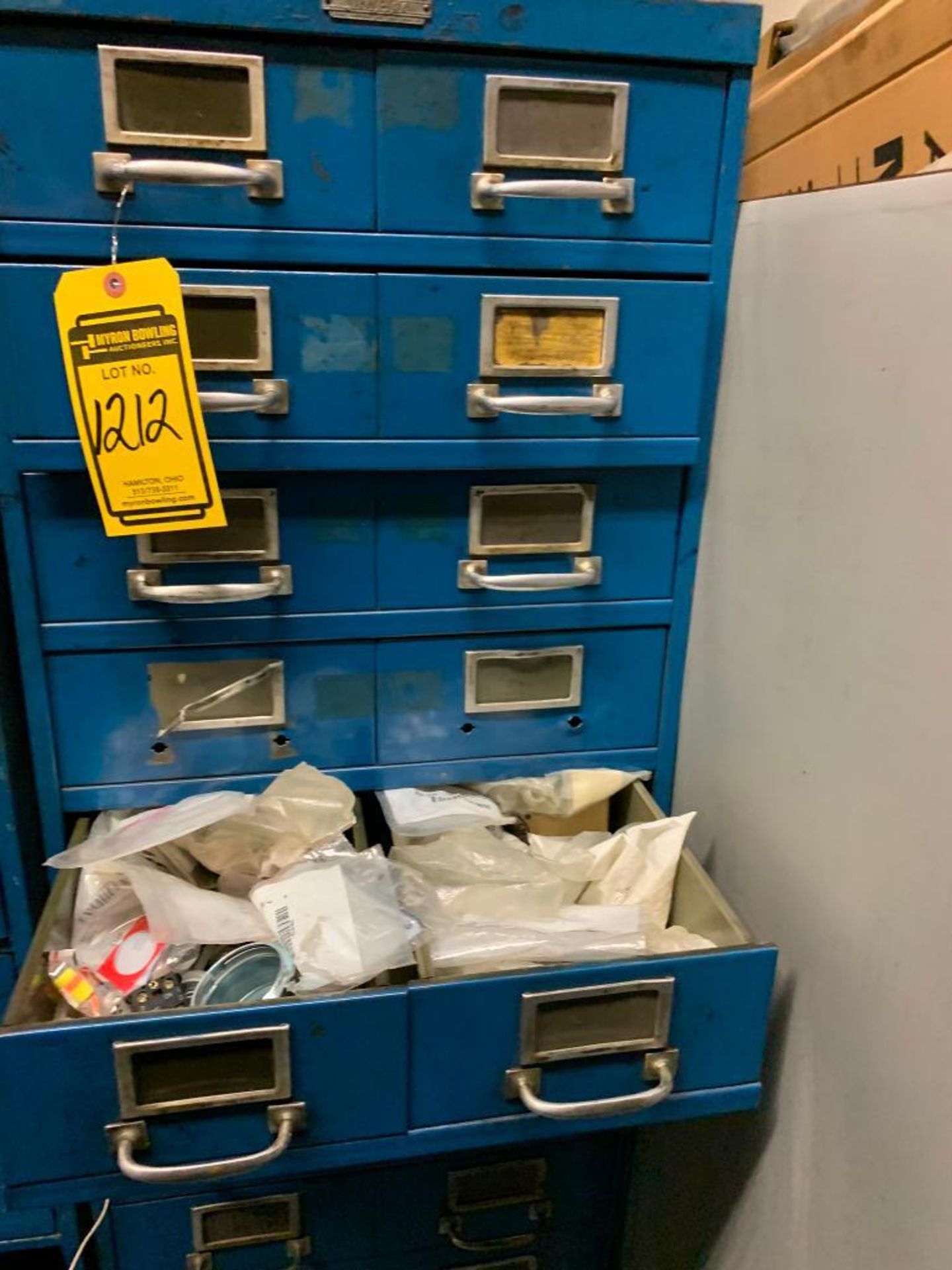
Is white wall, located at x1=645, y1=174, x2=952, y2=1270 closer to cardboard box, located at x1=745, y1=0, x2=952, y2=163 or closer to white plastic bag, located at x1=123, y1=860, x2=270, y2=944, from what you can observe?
cardboard box, located at x1=745, y1=0, x2=952, y2=163

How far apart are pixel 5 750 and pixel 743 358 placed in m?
0.73

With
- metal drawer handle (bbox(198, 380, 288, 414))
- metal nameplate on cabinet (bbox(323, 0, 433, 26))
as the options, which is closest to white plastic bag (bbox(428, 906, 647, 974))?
metal drawer handle (bbox(198, 380, 288, 414))

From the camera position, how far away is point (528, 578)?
0.93 metres

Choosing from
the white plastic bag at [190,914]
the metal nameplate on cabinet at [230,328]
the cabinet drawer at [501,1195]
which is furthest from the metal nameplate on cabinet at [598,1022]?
the metal nameplate on cabinet at [230,328]

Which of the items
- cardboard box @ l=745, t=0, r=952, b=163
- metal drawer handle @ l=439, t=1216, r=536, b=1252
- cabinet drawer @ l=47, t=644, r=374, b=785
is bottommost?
metal drawer handle @ l=439, t=1216, r=536, b=1252

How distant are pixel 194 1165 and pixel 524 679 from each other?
505mm

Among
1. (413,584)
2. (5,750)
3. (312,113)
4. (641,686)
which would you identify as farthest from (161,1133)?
(312,113)

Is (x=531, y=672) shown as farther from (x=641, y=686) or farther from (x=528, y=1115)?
(x=528, y=1115)

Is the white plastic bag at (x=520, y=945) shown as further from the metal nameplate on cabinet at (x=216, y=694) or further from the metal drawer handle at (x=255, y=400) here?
the metal drawer handle at (x=255, y=400)

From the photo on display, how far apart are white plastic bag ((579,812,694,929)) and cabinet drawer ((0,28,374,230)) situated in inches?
24.1

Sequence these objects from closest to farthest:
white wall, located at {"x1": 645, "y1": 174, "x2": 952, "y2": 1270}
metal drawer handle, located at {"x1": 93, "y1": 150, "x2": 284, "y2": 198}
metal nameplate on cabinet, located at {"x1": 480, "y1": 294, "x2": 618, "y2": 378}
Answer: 1. white wall, located at {"x1": 645, "y1": 174, "x2": 952, "y2": 1270}
2. metal drawer handle, located at {"x1": 93, "y1": 150, "x2": 284, "y2": 198}
3. metal nameplate on cabinet, located at {"x1": 480, "y1": 294, "x2": 618, "y2": 378}

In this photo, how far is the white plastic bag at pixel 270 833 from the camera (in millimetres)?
889

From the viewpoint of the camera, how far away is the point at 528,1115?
77cm

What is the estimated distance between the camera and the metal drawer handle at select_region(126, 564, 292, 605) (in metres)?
0.86
